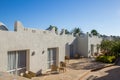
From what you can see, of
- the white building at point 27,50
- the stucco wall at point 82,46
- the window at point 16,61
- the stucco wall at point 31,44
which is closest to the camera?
the stucco wall at point 31,44

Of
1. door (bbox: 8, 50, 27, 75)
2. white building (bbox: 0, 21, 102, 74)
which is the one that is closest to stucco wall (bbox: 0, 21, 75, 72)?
white building (bbox: 0, 21, 102, 74)

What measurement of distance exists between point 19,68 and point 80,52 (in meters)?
21.7

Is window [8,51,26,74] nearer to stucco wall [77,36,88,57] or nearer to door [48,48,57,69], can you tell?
door [48,48,57,69]

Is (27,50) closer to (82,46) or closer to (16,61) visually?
(16,61)

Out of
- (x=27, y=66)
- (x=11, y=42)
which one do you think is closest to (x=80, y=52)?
(x=27, y=66)

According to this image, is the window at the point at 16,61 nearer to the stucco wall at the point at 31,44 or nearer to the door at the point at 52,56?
the stucco wall at the point at 31,44

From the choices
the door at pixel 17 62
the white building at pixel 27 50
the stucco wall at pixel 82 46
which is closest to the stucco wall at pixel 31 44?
the white building at pixel 27 50

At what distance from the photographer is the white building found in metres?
12.8

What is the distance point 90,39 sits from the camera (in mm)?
34250

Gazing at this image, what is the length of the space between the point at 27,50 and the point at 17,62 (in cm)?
156

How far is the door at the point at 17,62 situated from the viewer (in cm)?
1347

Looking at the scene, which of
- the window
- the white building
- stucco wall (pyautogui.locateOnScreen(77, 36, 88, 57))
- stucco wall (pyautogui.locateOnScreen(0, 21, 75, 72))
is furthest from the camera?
stucco wall (pyautogui.locateOnScreen(77, 36, 88, 57))

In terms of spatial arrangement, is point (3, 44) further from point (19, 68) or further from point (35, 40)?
point (35, 40)

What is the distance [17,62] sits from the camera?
14.2m
